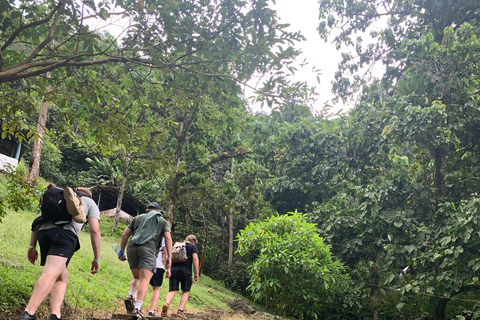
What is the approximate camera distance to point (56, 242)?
3.43 m

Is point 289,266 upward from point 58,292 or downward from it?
upward

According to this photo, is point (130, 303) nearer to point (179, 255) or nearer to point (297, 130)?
point (179, 255)

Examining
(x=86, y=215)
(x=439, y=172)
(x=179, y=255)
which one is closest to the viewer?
(x=86, y=215)

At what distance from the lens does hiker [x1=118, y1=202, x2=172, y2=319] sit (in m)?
4.75

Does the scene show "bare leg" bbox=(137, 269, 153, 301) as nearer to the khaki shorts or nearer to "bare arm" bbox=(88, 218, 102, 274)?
the khaki shorts

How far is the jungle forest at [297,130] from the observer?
4.42m

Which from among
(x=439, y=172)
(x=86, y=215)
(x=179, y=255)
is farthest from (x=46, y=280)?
(x=439, y=172)

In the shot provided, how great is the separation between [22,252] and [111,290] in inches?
73.0

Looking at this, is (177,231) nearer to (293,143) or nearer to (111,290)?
(293,143)

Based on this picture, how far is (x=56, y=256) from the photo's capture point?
133 inches

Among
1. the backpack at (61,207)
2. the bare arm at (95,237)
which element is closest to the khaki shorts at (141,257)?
the bare arm at (95,237)

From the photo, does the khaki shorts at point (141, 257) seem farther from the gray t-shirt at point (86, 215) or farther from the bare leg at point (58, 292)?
the bare leg at point (58, 292)

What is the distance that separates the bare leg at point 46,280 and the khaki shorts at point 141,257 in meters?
1.41

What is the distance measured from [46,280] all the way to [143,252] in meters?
1.63
